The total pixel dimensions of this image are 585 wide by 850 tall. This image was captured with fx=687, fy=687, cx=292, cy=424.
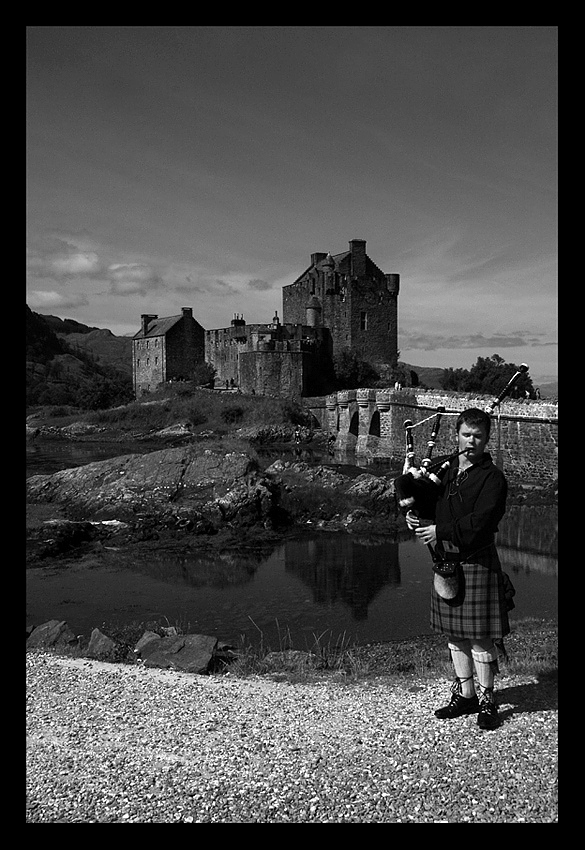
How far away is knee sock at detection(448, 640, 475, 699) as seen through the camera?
570 cm

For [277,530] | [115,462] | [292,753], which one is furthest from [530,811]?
[115,462]

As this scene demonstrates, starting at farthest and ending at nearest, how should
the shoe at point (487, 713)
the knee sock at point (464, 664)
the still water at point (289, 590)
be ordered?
the still water at point (289, 590), the knee sock at point (464, 664), the shoe at point (487, 713)

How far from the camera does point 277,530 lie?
19.4 meters

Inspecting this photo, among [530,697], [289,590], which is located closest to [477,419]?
[530,697]

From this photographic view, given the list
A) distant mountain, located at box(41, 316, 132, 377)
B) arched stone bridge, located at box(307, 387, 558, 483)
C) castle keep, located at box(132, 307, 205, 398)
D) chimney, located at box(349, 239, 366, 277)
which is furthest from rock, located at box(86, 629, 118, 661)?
distant mountain, located at box(41, 316, 132, 377)

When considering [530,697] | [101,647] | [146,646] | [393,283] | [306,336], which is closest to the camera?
[530,697]

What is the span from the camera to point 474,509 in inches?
213

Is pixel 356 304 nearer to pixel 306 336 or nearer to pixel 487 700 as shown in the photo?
pixel 306 336

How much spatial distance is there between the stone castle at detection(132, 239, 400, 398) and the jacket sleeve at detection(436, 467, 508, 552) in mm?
47874

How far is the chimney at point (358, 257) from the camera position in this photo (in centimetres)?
5853

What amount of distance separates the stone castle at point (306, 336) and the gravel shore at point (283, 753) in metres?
46.9

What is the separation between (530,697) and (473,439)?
8.36ft

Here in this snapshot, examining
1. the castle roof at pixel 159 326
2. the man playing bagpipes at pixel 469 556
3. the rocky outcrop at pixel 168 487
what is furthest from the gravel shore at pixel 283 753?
the castle roof at pixel 159 326

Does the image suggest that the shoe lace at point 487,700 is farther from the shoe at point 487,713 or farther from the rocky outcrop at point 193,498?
the rocky outcrop at point 193,498
